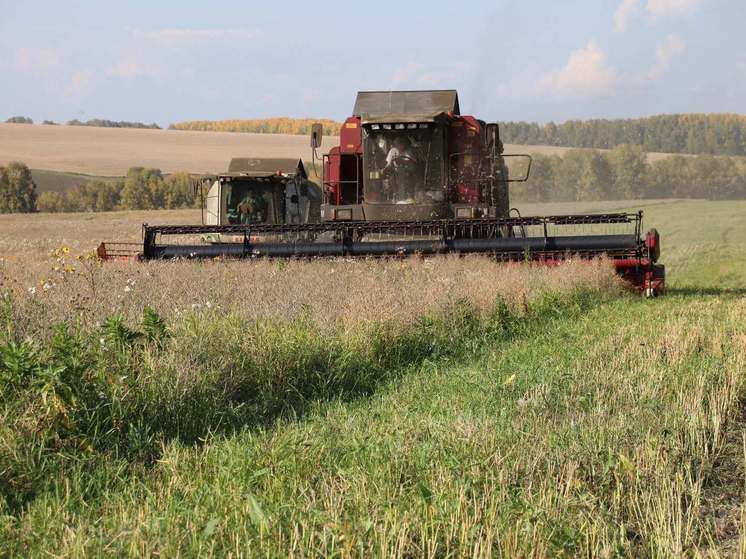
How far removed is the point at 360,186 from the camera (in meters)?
14.5

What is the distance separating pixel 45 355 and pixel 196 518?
202cm

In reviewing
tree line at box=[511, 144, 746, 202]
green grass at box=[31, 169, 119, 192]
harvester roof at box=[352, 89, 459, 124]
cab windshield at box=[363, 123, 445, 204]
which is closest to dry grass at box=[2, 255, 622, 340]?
cab windshield at box=[363, 123, 445, 204]

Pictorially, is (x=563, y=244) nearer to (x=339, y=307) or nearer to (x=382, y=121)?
(x=382, y=121)

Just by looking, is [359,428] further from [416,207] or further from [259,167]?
[259,167]

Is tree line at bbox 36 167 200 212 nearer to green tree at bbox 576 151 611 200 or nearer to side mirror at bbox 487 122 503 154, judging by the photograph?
green tree at bbox 576 151 611 200

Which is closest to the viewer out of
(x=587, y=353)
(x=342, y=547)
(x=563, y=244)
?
(x=342, y=547)

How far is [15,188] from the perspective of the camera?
166 ft

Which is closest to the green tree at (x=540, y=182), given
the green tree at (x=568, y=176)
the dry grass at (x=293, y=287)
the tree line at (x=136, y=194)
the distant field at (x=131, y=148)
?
the green tree at (x=568, y=176)

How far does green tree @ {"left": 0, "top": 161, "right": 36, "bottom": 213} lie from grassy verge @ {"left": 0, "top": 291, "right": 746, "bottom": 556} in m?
47.3

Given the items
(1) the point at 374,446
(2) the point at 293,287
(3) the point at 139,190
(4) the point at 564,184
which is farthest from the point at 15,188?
(1) the point at 374,446

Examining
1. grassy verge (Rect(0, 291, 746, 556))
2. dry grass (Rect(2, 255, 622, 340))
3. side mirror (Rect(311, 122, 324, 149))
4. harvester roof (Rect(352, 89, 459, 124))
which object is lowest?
grassy verge (Rect(0, 291, 746, 556))

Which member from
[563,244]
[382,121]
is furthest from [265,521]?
[382,121]

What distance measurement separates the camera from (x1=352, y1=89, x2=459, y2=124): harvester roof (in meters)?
14.6

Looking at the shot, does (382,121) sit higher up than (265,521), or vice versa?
(382,121)
